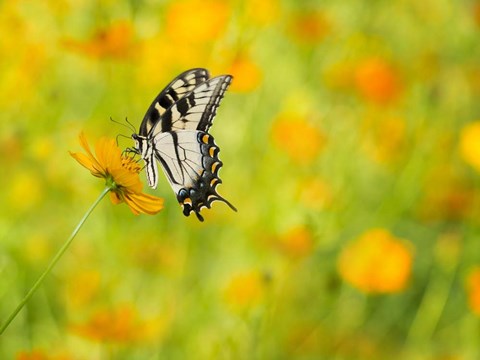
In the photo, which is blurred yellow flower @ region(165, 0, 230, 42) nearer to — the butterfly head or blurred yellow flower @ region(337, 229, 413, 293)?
blurred yellow flower @ region(337, 229, 413, 293)

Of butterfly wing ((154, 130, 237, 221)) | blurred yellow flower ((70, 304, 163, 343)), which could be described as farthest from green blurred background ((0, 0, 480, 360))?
butterfly wing ((154, 130, 237, 221))

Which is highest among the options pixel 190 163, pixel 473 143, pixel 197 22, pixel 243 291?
pixel 473 143

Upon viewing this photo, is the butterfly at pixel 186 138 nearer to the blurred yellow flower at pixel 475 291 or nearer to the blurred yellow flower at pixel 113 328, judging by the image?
the blurred yellow flower at pixel 113 328

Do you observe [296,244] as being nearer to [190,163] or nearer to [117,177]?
[190,163]

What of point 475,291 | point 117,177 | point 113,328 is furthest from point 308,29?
point 117,177

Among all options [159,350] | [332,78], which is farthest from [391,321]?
[159,350]

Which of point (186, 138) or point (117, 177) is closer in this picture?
point (117, 177)
